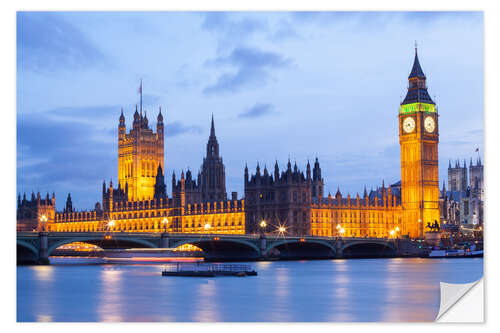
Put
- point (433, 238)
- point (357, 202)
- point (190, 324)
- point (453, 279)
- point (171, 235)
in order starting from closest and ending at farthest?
point (190, 324) → point (453, 279) → point (171, 235) → point (433, 238) → point (357, 202)

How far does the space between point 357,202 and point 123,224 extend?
142 feet

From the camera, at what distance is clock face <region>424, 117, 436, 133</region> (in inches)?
→ 4518

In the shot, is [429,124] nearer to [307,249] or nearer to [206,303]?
[307,249]

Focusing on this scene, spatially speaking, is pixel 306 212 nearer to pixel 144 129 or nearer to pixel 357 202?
pixel 357 202

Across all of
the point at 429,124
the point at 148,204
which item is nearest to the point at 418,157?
the point at 429,124

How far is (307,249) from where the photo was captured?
9038 cm

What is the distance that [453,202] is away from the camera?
14512 centimetres

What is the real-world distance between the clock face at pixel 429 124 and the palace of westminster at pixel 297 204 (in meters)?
0.14

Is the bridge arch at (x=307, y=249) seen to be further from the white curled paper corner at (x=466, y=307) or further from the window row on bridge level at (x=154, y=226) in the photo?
the white curled paper corner at (x=466, y=307)

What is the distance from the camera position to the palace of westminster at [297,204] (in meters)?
106

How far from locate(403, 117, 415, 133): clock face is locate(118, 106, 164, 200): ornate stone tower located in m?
59.2

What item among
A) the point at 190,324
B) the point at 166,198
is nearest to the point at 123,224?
the point at 166,198

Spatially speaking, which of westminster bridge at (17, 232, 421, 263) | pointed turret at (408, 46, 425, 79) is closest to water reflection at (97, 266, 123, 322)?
westminster bridge at (17, 232, 421, 263)
